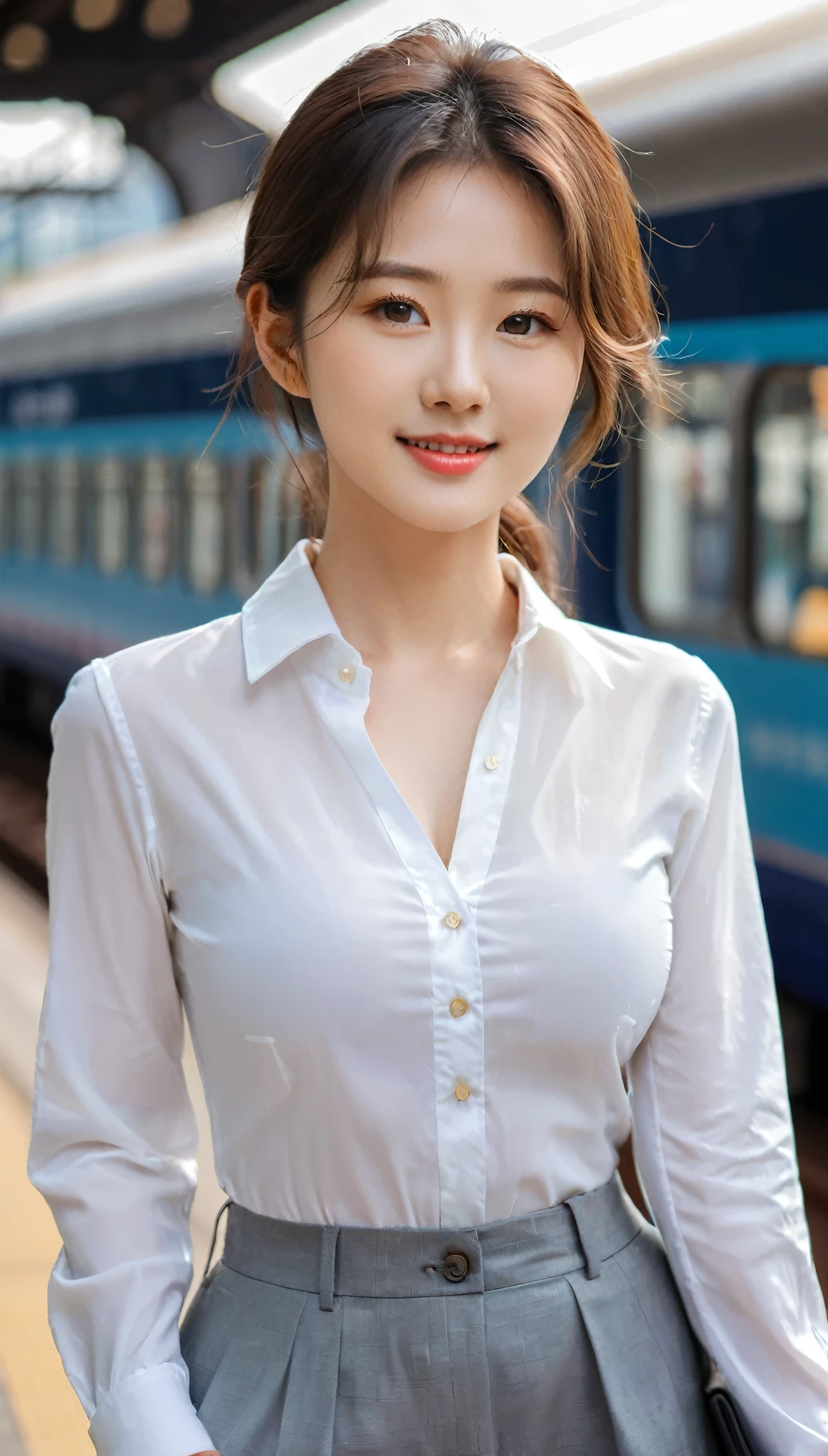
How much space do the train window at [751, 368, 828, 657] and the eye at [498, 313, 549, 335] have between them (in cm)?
298

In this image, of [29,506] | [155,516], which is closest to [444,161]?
[155,516]

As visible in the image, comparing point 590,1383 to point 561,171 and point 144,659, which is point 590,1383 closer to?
point 144,659

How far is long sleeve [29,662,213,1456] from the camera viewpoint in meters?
1.24

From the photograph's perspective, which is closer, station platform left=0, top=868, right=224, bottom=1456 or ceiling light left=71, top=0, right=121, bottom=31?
station platform left=0, top=868, right=224, bottom=1456

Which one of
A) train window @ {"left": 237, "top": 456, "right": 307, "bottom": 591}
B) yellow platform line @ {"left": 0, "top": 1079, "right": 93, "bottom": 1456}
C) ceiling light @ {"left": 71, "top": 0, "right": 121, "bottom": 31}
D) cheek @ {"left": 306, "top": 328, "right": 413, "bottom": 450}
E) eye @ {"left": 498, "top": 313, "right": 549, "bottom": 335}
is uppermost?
ceiling light @ {"left": 71, "top": 0, "right": 121, "bottom": 31}

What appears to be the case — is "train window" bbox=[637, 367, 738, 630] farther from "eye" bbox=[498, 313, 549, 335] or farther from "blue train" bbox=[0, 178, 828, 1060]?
"eye" bbox=[498, 313, 549, 335]

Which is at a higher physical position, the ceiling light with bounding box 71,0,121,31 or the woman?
the ceiling light with bounding box 71,0,121,31

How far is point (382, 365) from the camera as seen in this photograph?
3.94 ft

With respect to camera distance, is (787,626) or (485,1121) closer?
(485,1121)

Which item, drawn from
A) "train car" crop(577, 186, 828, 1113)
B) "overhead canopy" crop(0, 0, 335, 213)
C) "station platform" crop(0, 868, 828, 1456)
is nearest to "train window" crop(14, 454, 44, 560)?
"overhead canopy" crop(0, 0, 335, 213)

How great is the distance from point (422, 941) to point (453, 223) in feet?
1.60

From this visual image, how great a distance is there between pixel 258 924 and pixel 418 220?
0.49 m

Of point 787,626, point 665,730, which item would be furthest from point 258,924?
point 787,626

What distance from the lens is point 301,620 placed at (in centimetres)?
132
